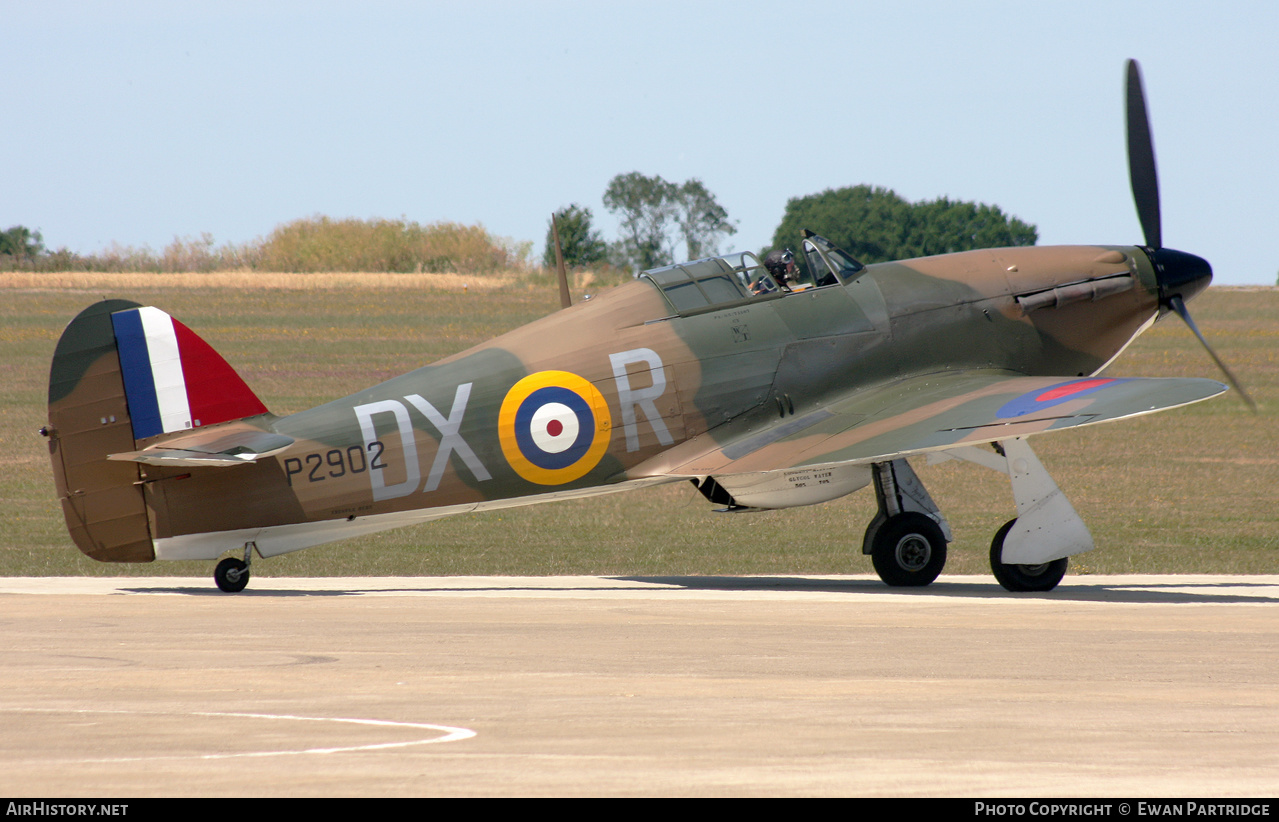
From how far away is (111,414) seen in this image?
415 inches

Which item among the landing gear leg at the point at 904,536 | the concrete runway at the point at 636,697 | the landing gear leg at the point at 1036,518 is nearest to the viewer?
the concrete runway at the point at 636,697

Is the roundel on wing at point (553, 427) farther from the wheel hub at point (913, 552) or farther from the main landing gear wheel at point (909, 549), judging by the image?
the wheel hub at point (913, 552)

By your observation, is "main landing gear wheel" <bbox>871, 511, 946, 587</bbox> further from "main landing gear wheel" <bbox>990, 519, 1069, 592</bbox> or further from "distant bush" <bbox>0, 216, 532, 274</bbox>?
"distant bush" <bbox>0, 216, 532, 274</bbox>

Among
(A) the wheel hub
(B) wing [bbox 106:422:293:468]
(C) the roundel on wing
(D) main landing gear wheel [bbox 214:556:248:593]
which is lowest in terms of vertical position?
(A) the wheel hub

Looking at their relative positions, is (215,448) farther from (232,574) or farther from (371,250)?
(371,250)

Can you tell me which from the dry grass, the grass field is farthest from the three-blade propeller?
the dry grass

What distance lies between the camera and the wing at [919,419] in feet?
32.7

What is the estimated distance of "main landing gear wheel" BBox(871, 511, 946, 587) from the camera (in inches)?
462

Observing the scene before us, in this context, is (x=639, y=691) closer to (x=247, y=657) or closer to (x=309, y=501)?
(x=247, y=657)

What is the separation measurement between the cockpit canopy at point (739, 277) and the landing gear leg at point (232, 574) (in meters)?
4.10

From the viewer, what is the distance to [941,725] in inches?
218

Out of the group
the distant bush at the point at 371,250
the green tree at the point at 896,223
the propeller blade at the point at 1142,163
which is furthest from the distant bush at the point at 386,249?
the propeller blade at the point at 1142,163

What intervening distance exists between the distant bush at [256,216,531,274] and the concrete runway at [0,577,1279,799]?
53057 mm
